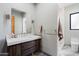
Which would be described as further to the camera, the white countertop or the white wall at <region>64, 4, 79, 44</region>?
the white wall at <region>64, 4, 79, 44</region>

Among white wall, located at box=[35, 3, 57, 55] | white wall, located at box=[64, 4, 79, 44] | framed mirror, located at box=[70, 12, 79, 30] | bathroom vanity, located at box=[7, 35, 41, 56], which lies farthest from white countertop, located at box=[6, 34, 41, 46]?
framed mirror, located at box=[70, 12, 79, 30]

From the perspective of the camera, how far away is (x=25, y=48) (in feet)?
4.34

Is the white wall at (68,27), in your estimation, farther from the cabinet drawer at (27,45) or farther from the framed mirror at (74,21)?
the cabinet drawer at (27,45)

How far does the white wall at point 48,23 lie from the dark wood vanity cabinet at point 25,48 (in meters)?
0.16

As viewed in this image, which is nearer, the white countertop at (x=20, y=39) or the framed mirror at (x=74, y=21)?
the white countertop at (x=20, y=39)

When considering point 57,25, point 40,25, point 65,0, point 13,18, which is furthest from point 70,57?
point 13,18

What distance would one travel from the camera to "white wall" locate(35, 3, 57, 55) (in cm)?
133

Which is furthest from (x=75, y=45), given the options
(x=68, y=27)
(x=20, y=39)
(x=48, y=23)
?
(x=20, y=39)

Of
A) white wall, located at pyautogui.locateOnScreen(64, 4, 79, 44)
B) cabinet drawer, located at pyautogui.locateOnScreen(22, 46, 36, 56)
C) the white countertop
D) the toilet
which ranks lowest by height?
cabinet drawer, located at pyautogui.locateOnScreen(22, 46, 36, 56)

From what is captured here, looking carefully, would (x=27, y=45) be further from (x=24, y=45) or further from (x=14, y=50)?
(x=14, y=50)

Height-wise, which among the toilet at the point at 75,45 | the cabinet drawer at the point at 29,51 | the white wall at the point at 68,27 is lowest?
the cabinet drawer at the point at 29,51

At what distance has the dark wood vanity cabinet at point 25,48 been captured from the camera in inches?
49.0

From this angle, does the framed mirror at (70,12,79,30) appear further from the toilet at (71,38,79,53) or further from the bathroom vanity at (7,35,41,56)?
the bathroom vanity at (7,35,41,56)

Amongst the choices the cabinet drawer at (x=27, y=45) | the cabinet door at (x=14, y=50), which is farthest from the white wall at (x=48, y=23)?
the cabinet door at (x=14, y=50)
